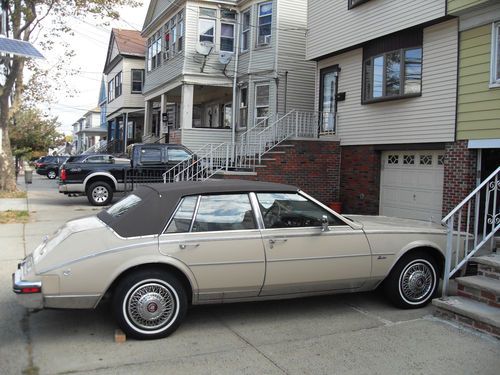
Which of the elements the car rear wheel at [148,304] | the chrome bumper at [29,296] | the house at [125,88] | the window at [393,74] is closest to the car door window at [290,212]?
the car rear wheel at [148,304]

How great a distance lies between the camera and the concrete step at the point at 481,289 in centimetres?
509

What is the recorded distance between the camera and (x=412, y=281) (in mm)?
5711

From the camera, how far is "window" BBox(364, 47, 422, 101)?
1207 centimetres

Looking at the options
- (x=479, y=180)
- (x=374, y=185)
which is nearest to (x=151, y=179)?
(x=374, y=185)

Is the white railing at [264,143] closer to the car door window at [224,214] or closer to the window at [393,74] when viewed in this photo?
the window at [393,74]

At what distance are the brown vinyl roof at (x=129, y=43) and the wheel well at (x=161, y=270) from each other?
30.3m

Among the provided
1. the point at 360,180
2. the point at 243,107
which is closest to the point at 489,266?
the point at 360,180

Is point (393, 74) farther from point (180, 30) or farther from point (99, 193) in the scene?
point (180, 30)

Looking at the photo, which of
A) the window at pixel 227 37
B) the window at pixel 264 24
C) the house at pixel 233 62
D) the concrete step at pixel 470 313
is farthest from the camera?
the window at pixel 227 37

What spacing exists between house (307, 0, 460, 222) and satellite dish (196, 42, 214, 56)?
5585 mm

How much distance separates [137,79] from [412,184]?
2467cm

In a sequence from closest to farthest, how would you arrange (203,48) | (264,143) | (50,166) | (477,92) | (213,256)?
(213,256), (477,92), (264,143), (203,48), (50,166)

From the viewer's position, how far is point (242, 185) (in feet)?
17.6

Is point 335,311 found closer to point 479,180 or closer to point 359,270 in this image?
point 359,270
